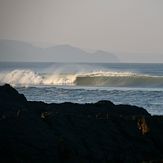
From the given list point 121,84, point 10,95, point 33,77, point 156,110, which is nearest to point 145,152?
point 10,95

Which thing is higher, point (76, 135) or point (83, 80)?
point (76, 135)

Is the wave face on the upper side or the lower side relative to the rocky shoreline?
lower

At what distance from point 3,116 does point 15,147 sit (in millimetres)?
1261

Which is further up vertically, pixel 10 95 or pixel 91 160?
pixel 10 95

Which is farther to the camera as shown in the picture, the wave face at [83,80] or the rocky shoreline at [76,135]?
the wave face at [83,80]

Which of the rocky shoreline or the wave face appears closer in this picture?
the rocky shoreline

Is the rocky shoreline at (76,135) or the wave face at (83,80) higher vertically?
the rocky shoreline at (76,135)

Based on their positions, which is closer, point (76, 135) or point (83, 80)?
point (76, 135)

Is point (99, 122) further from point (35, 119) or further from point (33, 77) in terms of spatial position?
point (33, 77)

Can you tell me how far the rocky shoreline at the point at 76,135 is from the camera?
951 cm

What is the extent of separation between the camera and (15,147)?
9391 millimetres

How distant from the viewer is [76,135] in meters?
10.4

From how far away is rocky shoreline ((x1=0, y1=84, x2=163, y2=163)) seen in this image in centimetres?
951

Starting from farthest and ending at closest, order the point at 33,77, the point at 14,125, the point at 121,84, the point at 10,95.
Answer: the point at 33,77, the point at 121,84, the point at 10,95, the point at 14,125
